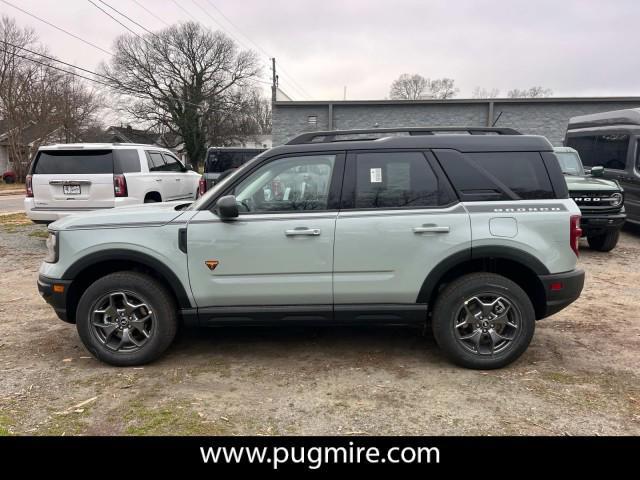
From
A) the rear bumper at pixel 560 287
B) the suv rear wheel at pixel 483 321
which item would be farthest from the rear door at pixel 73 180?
the rear bumper at pixel 560 287

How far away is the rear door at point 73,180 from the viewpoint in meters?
7.94

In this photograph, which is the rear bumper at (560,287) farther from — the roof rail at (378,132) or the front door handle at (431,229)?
the roof rail at (378,132)

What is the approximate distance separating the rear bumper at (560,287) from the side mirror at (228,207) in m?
2.42

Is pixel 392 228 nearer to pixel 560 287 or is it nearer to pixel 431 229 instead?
pixel 431 229

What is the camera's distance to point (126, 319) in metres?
3.77

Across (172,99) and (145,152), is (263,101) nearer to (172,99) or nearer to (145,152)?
(172,99)

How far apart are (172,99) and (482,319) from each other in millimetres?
45348

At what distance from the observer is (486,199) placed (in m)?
3.64

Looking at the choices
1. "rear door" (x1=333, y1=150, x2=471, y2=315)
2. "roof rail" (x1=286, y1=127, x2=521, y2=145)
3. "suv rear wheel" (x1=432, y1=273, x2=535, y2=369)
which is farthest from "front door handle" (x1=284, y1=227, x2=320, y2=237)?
"suv rear wheel" (x1=432, y1=273, x2=535, y2=369)

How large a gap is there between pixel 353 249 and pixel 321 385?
1061 millimetres

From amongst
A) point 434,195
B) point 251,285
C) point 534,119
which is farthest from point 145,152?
point 534,119

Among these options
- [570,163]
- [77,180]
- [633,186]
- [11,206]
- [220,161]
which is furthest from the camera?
[11,206]

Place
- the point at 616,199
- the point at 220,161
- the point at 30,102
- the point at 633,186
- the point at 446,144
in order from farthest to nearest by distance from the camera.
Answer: the point at 30,102, the point at 220,161, the point at 633,186, the point at 616,199, the point at 446,144

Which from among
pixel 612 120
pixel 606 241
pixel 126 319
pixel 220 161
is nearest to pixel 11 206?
pixel 220 161
